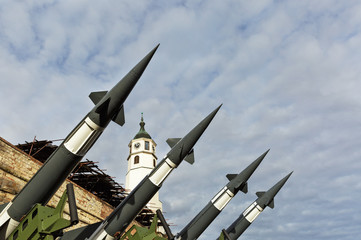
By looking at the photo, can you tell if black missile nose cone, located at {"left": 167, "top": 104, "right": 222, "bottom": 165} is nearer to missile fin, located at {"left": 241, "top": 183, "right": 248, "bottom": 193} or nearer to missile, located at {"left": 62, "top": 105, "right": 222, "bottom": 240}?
missile, located at {"left": 62, "top": 105, "right": 222, "bottom": 240}

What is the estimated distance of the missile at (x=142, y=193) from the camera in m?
9.65

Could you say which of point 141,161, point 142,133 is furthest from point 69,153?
point 142,133

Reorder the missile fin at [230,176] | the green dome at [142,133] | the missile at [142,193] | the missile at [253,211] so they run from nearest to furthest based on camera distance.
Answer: the missile at [142,193] → the missile fin at [230,176] → the missile at [253,211] → the green dome at [142,133]

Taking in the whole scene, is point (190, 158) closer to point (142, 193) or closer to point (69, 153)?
point (142, 193)

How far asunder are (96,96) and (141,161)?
81.0 ft

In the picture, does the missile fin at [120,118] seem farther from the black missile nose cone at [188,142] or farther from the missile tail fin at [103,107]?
the black missile nose cone at [188,142]

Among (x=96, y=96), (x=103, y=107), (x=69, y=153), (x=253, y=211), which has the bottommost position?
(x=69, y=153)

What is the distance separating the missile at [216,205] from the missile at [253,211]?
223 centimetres

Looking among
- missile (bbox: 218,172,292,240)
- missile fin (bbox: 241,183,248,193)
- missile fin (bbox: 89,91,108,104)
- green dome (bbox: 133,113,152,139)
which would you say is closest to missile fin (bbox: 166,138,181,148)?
missile fin (bbox: 89,91,108,104)

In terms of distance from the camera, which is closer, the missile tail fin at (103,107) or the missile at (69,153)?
the missile at (69,153)

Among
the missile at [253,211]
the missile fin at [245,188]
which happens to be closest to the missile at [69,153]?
the missile fin at [245,188]

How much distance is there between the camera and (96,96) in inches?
356

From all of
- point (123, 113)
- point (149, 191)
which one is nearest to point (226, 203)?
point (149, 191)

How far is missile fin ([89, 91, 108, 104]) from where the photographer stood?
896 centimetres
